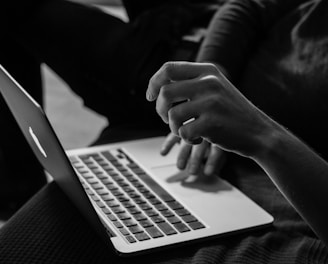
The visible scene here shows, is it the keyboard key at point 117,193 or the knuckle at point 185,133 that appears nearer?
the knuckle at point 185,133

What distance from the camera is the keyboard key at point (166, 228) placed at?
784 mm

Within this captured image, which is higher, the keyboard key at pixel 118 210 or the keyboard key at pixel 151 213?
the keyboard key at pixel 118 210

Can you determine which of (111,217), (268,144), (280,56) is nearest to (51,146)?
(111,217)

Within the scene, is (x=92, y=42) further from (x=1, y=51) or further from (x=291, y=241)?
(x=291, y=241)

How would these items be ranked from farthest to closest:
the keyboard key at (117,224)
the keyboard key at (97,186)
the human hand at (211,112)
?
the keyboard key at (97,186), the keyboard key at (117,224), the human hand at (211,112)

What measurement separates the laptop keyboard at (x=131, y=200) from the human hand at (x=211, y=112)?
0.15m

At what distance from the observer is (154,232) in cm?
78

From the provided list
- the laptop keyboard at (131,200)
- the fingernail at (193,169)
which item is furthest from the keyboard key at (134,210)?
the fingernail at (193,169)

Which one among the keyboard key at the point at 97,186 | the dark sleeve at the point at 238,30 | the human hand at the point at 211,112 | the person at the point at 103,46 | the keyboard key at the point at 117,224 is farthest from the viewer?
the person at the point at 103,46

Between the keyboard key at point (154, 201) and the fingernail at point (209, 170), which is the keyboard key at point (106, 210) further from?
the fingernail at point (209, 170)

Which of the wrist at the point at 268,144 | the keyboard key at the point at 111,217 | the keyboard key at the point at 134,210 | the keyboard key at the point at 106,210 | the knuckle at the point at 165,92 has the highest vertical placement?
the knuckle at the point at 165,92

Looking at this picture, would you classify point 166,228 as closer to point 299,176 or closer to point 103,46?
point 299,176

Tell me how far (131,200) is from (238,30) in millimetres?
450

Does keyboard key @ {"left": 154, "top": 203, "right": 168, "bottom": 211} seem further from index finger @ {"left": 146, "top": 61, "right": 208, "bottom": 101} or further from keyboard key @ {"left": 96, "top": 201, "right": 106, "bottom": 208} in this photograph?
index finger @ {"left": 146, "top": 61, "right": 208, "bottom": 101}
